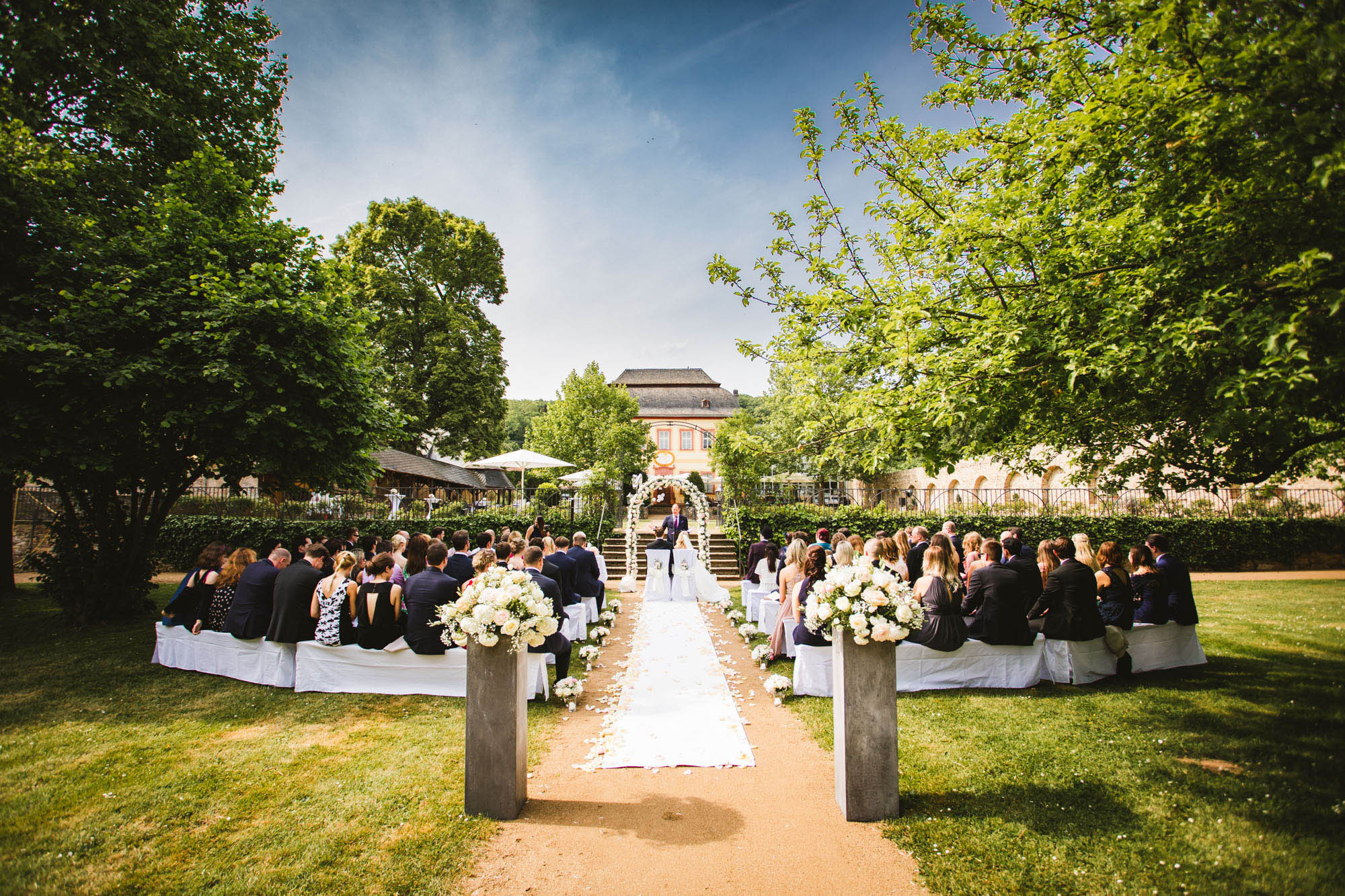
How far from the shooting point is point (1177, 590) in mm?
6988

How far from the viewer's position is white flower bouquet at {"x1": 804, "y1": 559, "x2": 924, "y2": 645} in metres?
3.86

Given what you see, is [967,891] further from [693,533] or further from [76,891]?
[693,533]

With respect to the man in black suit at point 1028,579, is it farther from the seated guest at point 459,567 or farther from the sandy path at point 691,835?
A: the seated guest at point 459,567

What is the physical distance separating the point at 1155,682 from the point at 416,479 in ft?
88.9

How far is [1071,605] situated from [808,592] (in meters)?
2.94

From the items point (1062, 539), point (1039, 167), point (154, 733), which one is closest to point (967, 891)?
point (1039, 167)

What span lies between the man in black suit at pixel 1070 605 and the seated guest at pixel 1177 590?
116 centimetres

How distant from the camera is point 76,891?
10.5 feet

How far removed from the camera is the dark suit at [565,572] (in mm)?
8430

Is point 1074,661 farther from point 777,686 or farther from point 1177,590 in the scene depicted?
point 777,686

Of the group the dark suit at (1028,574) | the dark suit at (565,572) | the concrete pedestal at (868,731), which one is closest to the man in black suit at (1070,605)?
the dark suit at (1028,574)

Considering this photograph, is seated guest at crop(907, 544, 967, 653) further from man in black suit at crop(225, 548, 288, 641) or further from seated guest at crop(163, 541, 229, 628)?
seated guest at crop(163, 541, 229, 628)

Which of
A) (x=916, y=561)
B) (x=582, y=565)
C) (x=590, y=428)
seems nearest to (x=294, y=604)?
(x=582, y=565)

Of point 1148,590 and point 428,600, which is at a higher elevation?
point 428,600
